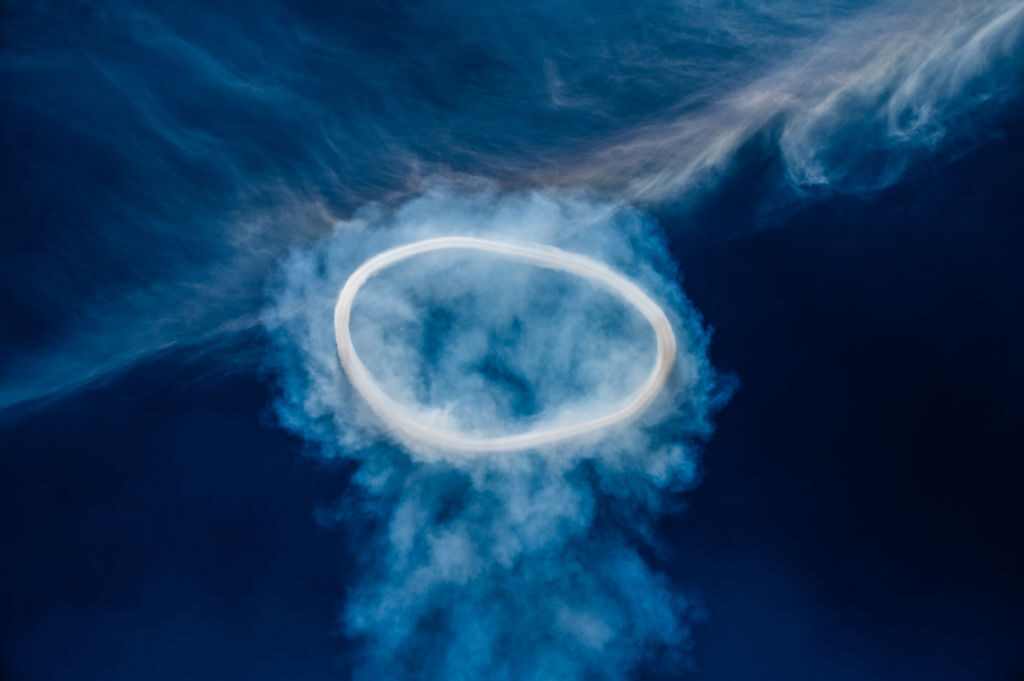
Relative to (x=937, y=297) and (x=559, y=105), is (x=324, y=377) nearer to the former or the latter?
(x=559, y=105)

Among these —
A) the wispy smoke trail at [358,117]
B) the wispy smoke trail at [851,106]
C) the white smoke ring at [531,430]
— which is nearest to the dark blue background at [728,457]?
the wispy smoke trail at [358,117]

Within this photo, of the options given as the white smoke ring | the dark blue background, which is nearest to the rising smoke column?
the white smoke ring

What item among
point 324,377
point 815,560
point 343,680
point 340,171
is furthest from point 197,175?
point 815,560

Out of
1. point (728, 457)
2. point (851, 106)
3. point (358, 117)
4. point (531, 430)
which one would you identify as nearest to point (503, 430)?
point (531, 430)

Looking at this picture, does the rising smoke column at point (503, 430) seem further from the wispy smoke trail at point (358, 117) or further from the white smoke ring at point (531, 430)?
the wispy smoke trail at point (358, 117)

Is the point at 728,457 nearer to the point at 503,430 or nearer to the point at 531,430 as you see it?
the point at 531,430
